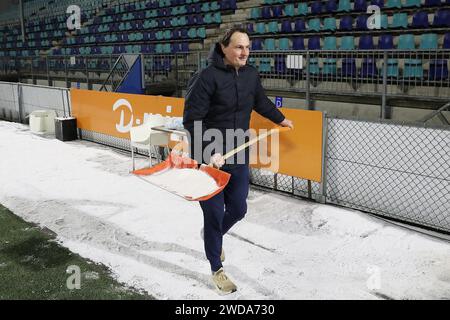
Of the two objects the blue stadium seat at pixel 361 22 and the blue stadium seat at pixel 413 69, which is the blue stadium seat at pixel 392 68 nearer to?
the blue stadium seat at pixel 413 69

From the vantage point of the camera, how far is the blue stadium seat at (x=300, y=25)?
1252 centimetres

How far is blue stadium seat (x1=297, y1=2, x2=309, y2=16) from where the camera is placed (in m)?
12.7

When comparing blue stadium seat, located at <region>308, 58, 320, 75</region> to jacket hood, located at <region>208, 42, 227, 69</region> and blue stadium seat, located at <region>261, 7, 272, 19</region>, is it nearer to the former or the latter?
blue stadium seat, located at <region>261, 7, 272, 19</region>

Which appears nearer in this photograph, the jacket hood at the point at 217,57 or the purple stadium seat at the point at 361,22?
the jacket hood at the point at 217,57

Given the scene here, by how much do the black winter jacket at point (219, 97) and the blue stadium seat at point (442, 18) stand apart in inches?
313

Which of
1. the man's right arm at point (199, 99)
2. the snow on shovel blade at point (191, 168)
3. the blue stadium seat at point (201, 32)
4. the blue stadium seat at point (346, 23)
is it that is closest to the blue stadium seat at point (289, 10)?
the blue stadium seat at point (346, 23)

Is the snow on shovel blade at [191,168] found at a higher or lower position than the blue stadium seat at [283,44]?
lower

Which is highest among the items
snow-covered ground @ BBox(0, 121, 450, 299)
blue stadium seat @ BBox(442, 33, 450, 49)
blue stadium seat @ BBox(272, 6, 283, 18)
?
blue stadium seat @ BBox(272, 6, 283, 18)

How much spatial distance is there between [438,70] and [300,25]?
5201mm

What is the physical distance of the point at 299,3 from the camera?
1288 cm

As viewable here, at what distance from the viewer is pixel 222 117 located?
131 inches

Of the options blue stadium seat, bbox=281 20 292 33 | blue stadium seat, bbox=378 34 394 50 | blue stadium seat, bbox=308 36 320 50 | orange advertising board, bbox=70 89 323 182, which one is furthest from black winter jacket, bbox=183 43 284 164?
blue stadium seat, bbox=281 20 292 33

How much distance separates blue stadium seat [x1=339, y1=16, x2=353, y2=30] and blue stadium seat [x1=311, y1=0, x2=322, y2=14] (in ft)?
3.22
